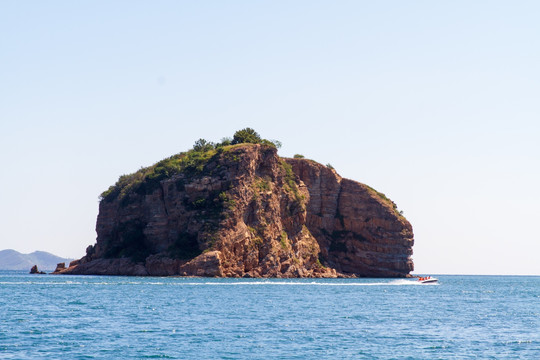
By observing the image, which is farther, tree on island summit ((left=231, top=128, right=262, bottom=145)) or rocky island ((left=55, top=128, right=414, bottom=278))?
tree on island summit ((left=231, top=128, right=262, bottom=145))

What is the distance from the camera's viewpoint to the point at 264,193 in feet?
576

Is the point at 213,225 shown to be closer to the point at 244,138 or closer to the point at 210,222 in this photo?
the point at 210,222

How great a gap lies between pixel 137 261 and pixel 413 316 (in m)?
107

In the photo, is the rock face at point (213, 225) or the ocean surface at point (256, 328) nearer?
the ocean surface at point (256, 328)

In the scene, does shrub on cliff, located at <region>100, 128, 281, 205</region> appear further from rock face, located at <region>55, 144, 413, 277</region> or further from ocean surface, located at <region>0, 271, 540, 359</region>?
ocean surface, located at <region>0, 271, 540, 359</region>

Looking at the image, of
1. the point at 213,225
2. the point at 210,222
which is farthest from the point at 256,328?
the point at 210,222

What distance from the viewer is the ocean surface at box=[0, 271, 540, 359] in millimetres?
47562

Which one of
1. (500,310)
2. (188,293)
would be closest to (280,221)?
(188,293)

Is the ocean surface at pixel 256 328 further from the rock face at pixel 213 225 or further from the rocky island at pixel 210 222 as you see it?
the rocky island at pixel 210 222

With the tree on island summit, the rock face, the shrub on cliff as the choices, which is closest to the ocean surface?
the rock face

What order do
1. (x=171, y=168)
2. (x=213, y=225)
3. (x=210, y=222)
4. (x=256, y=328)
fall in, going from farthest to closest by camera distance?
(x=171, y=168)
(x=210, y=222)
(x=213, y=225)
(x=256, y=328)

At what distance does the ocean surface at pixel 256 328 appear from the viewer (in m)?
47.6

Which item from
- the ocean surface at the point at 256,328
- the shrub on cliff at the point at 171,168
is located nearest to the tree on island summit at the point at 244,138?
the shrub on cliff at the point at 171,168

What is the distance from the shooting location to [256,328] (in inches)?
2341
